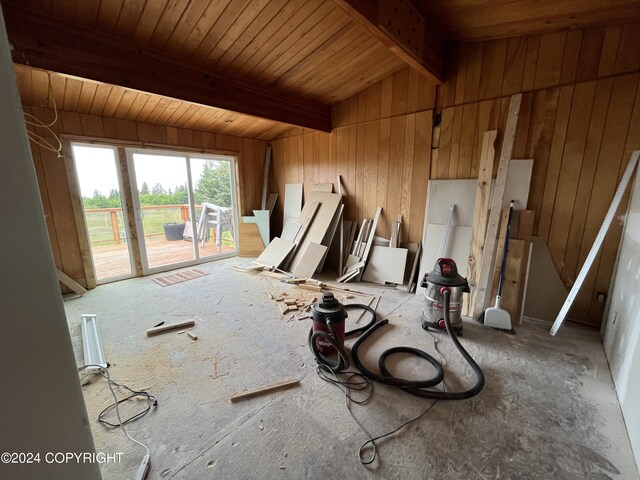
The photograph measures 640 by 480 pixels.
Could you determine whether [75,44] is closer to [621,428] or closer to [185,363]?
[185,363]

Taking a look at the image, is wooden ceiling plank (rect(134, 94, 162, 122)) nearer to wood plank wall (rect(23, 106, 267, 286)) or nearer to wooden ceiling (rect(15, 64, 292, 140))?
wooden ceiling (rect(15, 64, 292, 140))

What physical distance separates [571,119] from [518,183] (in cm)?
66

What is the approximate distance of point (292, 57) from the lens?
9.34ft

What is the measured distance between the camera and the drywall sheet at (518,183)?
2.65 metres

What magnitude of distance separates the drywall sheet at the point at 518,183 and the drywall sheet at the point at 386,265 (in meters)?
1.33

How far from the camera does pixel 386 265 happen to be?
12.2 feet

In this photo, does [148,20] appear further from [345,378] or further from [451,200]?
[451,200]

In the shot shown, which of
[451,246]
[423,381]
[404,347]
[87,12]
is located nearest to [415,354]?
[404,347]

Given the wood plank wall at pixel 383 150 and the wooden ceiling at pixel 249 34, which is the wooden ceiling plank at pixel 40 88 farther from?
the wood plank wall at pixel 383 150

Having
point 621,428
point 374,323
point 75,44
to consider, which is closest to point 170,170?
point 75,44

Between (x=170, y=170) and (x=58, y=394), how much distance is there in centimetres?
425

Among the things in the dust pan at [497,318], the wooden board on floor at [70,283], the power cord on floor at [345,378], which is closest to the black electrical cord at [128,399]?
the power cord on floor at [345,378]

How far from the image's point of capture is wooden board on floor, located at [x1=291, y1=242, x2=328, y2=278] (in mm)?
3945

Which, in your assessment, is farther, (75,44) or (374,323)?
(374,323)
